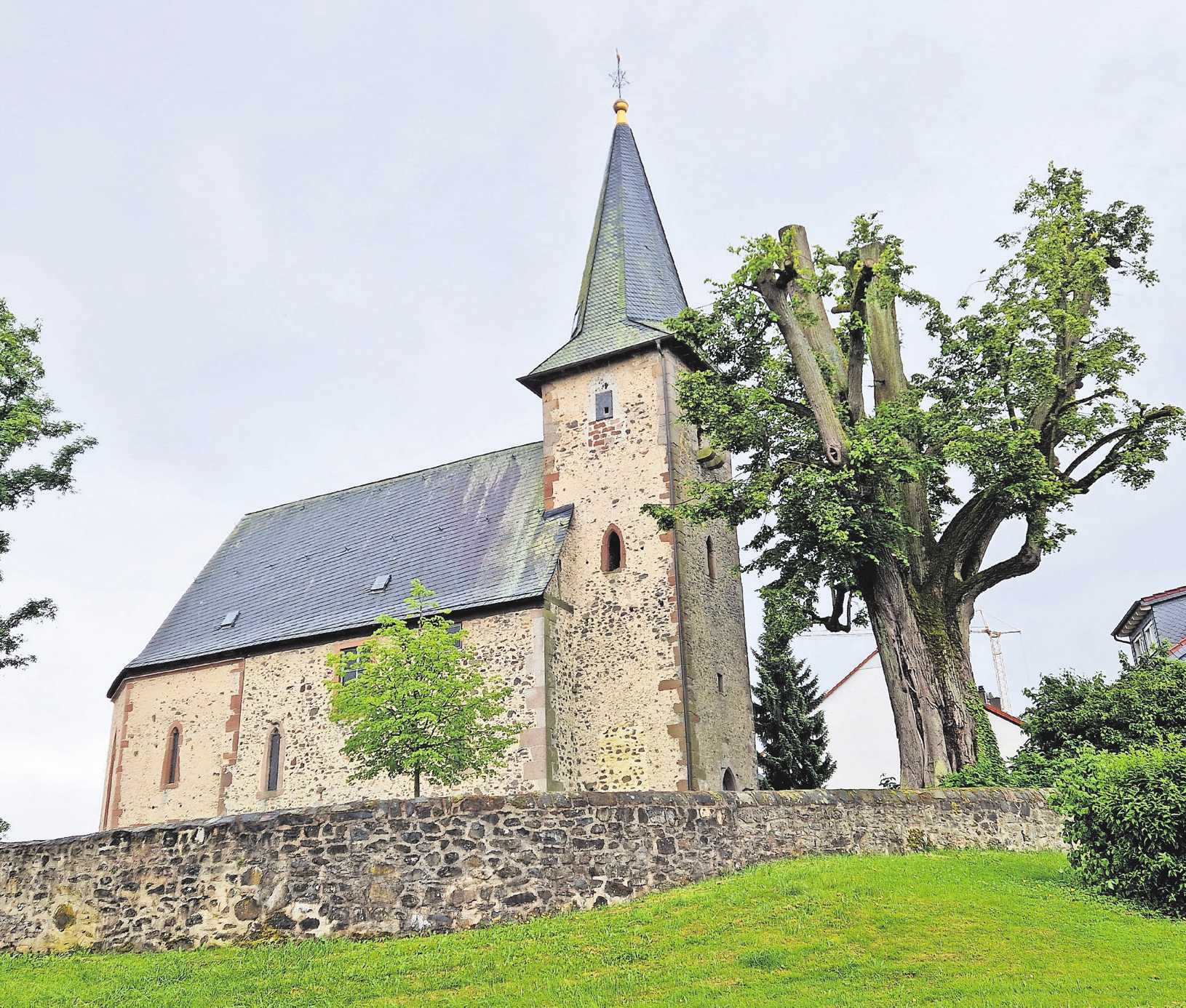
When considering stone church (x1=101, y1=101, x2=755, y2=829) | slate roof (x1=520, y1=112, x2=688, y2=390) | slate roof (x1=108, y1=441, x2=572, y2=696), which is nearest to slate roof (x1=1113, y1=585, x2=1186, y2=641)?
stone church (x1=101, y1=101, x2=755, y2=829)

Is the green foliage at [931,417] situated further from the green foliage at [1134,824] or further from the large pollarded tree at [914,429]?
the green foliage at [1134,824]

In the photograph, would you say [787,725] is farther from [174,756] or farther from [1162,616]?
[174,756]

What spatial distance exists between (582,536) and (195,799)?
11.3 meters

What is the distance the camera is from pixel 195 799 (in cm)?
2536

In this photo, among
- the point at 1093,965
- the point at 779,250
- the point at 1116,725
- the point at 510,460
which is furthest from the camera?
the point at 510,460

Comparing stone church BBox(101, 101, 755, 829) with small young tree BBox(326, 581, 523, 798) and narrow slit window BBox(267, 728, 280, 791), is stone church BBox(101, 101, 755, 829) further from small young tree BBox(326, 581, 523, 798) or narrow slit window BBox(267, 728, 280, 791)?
small young tree BBox(326, 581, 523, 798)

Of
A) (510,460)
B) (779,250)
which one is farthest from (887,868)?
(510,460)

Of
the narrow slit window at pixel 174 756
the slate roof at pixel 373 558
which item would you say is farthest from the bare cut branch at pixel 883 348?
the narrow slit window at pixel 174 756

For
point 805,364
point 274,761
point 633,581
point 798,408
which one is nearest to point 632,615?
point 633,581

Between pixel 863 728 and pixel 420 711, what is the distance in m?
21.3

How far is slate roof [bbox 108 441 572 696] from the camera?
24125 mm

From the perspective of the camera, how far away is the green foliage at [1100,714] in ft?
52.3

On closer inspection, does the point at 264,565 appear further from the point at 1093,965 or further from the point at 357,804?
the point at 1093,965

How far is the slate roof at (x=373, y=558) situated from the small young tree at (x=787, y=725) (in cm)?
918
